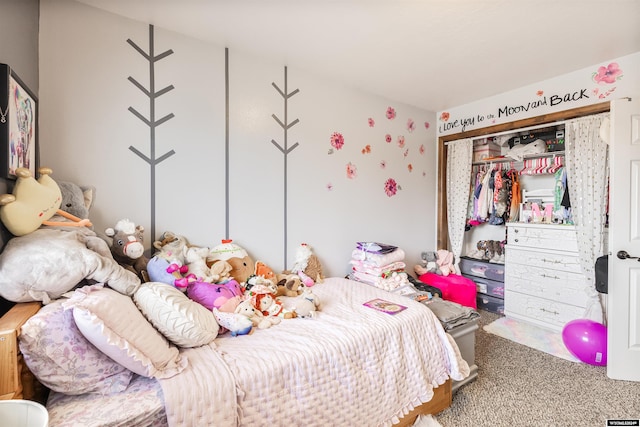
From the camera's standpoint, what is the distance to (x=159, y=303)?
1314mm

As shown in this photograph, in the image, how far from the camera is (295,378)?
129 cm

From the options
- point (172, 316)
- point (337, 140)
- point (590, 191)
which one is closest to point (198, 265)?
point (172, 316)

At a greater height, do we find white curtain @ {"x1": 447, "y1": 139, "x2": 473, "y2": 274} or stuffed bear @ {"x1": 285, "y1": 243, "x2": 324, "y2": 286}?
white curtain @ {"x1": 447, "y1": 139, "x2": 473, "y2": 274}

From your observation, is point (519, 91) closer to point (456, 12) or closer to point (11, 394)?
point (456, 12)

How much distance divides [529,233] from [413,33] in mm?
2358

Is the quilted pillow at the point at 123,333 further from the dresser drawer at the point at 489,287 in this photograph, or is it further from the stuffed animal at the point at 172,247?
the dresser drawer at the point at 489,287

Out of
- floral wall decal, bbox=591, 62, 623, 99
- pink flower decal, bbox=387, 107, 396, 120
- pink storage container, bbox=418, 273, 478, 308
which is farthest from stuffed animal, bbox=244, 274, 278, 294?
floral wall decal, bbox=591, 62, 623, 99

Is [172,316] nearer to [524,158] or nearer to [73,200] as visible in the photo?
[73,200]

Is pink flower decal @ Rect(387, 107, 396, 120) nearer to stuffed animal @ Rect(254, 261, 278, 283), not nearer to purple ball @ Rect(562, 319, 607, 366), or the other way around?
stuffed animal @ Rect(254, 261, 278, 283)

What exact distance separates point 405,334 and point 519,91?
274 cm

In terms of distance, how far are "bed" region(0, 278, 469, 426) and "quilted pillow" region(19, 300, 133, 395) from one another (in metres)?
0.03

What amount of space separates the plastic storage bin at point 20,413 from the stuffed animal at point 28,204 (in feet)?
2.60

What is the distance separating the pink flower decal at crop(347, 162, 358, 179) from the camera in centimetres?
286

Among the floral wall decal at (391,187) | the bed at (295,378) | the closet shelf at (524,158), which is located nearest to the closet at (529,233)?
the closet shelf at (524,158)
